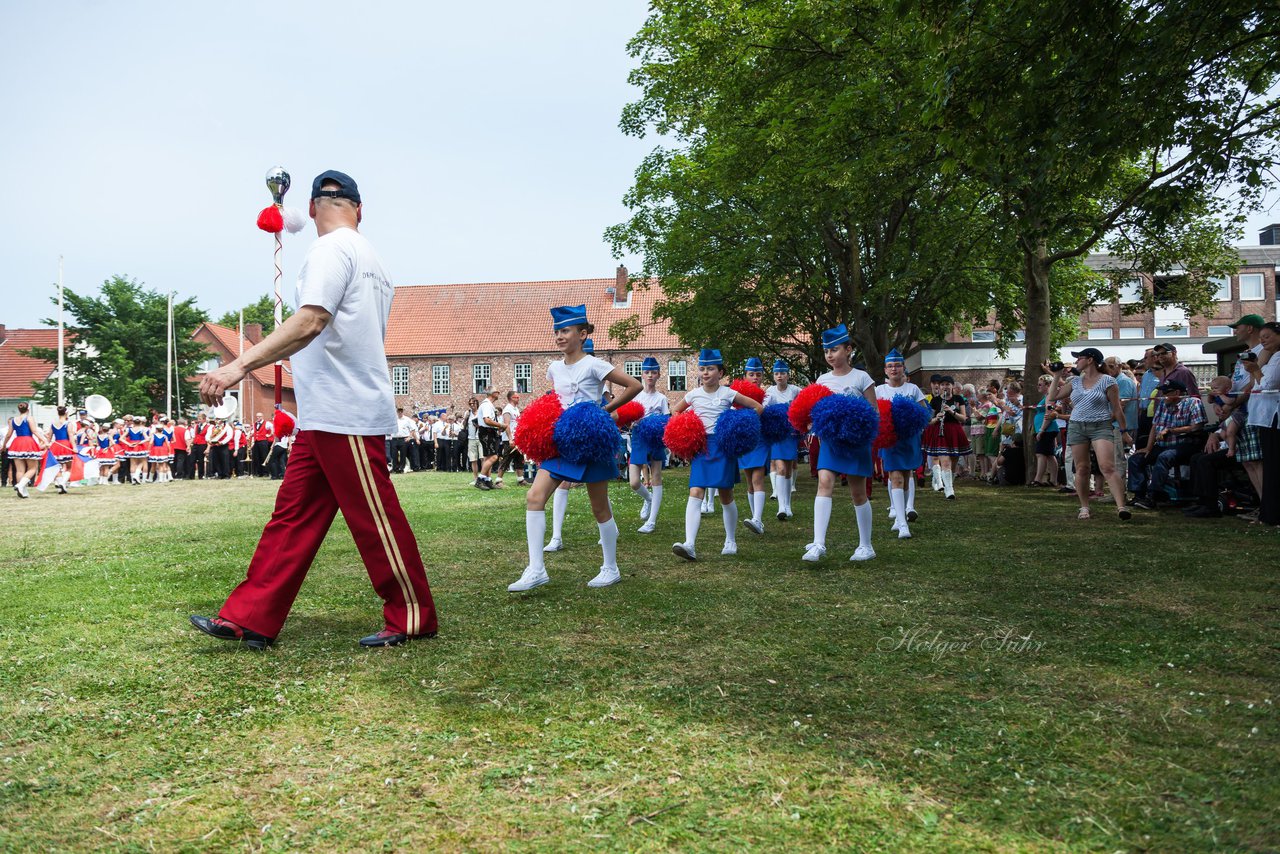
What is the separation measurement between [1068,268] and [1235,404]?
21105 mm

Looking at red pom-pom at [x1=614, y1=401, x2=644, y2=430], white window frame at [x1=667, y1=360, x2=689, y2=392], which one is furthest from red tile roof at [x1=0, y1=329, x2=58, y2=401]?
red pom-pom at [x1=614, y1=401, x2=644, y2=430]

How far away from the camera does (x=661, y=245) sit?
30.9 m

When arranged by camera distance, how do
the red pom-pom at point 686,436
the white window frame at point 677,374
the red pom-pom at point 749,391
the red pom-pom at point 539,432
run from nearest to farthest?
the red pom-pom at point 539,432 → the red pom-pom at point 686,436 → the red pom-pom at point 749,391 → the white window frame at point 677,374

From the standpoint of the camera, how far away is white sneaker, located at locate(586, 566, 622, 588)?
7.53 meters

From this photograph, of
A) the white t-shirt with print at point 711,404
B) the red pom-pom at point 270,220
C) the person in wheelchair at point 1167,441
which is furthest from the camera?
the person in wheelchair at point 1167,441

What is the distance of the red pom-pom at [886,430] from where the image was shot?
9.77m

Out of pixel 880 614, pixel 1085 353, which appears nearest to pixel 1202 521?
pixel 1085 353

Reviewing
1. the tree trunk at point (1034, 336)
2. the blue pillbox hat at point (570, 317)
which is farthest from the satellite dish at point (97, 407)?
the blue pillbox hat at point (570, 317)

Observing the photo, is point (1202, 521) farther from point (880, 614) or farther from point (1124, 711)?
point (1124, 711)

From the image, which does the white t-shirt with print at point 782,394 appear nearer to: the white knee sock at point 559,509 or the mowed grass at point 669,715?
the white knee sock at point 559,509

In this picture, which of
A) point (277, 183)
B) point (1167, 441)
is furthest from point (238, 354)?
point (277, 183)

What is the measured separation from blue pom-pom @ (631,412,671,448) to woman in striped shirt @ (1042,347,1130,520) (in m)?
5.17

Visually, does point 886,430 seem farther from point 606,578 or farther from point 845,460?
point 606,578

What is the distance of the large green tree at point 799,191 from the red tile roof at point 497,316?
28.2m
